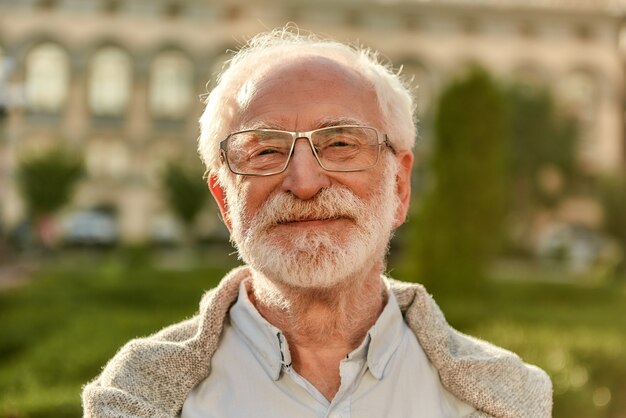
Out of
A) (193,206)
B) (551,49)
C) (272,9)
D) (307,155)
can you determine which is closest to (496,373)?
(307,155)

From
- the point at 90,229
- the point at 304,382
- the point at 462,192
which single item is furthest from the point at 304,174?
the point at 90,229

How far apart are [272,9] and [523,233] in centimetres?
1534

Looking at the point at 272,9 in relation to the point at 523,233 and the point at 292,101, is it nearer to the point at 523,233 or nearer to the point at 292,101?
the point at 523,233

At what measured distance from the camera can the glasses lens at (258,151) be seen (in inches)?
71.1

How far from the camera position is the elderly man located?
1.78 m

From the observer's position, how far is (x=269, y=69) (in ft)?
6.24

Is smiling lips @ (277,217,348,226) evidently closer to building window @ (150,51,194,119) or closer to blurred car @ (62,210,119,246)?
blurred car @ (62,210,119,246)

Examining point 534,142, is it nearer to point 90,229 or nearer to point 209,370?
point 90,229

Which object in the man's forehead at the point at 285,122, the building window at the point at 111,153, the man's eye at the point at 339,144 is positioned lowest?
the man's eye at the point at 339,144

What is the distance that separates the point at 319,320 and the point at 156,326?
7.12 metres

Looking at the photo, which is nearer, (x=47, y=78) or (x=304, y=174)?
(x=304, y=174)

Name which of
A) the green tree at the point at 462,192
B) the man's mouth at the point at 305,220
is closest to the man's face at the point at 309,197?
the man's mouth at the point at 305,220

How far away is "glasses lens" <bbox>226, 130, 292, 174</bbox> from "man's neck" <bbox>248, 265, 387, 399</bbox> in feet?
0.86

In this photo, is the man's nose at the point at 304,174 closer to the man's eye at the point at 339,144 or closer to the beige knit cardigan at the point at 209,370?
the man's eye at the point at 339,144
